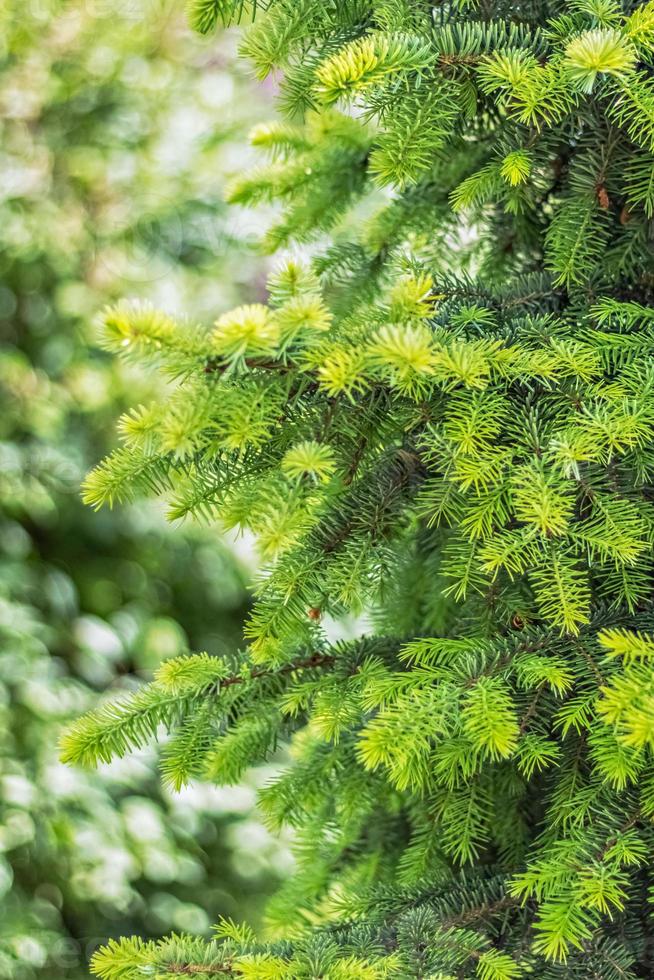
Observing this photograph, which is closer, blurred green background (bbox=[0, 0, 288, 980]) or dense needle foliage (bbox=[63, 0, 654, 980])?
dense needle foliage (bbox=[63, 0, 654, 980])

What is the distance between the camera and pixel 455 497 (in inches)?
25.5

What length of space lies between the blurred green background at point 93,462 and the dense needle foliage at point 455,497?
1.02 metres

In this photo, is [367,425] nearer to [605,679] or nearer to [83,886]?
[605,679]

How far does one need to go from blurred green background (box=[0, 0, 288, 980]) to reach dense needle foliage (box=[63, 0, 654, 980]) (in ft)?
3.33

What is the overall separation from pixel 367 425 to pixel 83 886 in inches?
53.0

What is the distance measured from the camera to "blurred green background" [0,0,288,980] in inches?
64.6


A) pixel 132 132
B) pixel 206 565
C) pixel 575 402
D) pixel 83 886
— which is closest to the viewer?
pixel 575 402

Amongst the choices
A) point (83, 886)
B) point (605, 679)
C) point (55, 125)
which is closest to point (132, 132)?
point (55, 125)

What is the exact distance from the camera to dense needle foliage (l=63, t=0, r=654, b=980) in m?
0.53

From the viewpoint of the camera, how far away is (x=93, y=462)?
2.26 meters

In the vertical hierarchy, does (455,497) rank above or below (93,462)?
above

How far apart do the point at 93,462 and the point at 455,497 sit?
69.4 inches

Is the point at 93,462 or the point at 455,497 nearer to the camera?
the point at 455,497

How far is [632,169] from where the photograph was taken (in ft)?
2.29
